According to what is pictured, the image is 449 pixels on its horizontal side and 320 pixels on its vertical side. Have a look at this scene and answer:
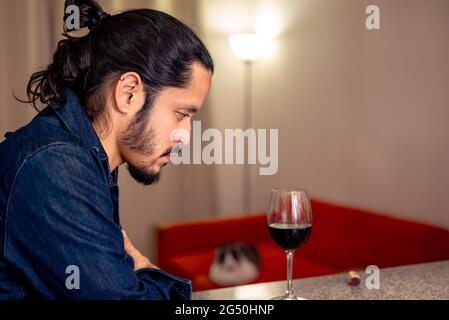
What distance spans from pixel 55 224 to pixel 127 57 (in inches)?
10.2

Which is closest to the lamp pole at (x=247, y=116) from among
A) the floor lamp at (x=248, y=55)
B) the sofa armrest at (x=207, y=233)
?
the floor lamp at (x=248, y=55)

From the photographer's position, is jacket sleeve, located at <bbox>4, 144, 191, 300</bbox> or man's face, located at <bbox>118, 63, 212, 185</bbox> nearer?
jacket sleeve, located at <bbox>4, 144, 191, 300</bbox>

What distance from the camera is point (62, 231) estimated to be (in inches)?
23.6

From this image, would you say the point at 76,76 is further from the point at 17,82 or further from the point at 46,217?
the point at 17,82

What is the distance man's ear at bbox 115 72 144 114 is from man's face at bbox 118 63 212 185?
20 mm

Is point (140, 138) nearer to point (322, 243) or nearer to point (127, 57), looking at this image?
point (127, 57)

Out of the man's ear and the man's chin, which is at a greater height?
the man's ear

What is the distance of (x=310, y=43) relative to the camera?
267cm

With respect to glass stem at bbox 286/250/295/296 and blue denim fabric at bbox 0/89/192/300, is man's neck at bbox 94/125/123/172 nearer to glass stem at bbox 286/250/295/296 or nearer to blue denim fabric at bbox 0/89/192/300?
blue denim fabric at bbox 0/89/192/300

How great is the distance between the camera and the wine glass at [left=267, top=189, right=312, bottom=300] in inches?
32.0

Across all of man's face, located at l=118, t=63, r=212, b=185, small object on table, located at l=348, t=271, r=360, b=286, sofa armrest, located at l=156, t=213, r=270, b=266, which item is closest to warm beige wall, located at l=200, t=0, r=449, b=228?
sofa armrest, located at l=156, t=213, r=270, b=266

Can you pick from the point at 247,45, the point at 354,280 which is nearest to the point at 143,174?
the point at 354,280

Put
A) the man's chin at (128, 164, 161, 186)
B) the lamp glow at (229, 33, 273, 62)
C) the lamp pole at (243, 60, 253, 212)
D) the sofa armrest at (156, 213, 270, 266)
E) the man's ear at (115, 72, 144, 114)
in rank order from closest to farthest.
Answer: the man's ear at (115, 72, 144, 114) → the man's chin at (128, 164, 161, 186) → the sofa armrest at (156, 213, 270, 266) → the lamp glow at (229, 33, 273, 62) → the lamp pole at (243, 60, 253, 212)
